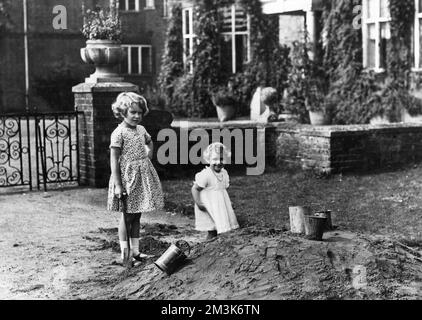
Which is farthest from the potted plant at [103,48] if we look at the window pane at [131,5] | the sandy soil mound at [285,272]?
the window pane at [131,5]

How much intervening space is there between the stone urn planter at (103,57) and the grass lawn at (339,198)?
1.85 meters

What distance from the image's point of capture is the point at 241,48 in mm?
22578

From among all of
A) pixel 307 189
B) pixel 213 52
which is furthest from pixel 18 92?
pixel 307 189

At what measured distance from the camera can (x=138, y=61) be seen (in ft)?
97.4

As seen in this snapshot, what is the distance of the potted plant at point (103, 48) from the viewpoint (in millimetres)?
11398

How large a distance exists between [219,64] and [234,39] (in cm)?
84

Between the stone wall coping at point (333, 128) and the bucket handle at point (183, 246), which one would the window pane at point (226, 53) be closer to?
the stone wall coping at point (333, 128)

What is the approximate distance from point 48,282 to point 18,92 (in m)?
22.8

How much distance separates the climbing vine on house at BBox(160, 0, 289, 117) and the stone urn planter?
372 inches

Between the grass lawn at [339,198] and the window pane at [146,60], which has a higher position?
the window pane at [146,60]

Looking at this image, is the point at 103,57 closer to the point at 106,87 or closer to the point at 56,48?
the point at 106,87

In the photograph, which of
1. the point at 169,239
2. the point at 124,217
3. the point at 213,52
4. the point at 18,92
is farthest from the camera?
the point at 18,92

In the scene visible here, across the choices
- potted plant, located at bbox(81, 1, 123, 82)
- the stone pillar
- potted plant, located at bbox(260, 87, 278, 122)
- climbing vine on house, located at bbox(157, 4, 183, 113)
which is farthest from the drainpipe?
the stone pillar
